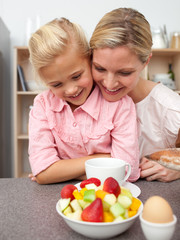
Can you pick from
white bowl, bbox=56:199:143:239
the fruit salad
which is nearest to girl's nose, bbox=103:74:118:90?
the fruit salad

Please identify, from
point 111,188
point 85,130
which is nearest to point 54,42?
point 85,130

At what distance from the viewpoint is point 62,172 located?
991 millimetres

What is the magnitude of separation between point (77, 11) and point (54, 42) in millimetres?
2527

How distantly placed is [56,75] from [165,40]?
2.47 metres

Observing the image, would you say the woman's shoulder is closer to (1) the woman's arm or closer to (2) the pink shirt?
(2) the pink shirt

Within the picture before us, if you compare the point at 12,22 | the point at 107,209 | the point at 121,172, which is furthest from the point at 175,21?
the point at 107,209

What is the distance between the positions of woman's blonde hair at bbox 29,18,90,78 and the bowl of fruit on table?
1.68 ft

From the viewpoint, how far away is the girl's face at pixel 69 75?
0.94 meters

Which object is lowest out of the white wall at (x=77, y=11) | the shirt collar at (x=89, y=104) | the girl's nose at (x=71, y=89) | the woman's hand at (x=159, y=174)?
the woman's hand at (x=159, y=174)

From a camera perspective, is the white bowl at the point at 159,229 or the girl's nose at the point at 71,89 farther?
the girl's nose at the point at 71,89

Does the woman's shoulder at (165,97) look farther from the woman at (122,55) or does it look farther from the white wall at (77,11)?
the white wall at (77,11)

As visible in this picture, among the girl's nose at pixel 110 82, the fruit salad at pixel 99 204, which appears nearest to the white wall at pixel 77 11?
the girl's nose at pixel 110 82

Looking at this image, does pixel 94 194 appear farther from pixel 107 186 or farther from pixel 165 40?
pixel 165 40

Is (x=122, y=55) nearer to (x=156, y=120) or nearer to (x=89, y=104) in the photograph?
(x=89, y=104)
